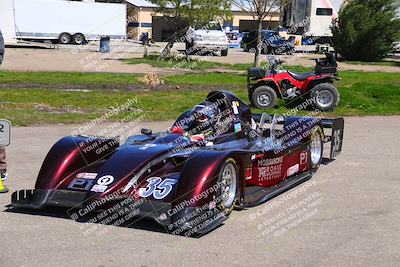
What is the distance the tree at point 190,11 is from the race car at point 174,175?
22.7 meters

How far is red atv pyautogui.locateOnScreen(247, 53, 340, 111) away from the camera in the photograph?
626 inches

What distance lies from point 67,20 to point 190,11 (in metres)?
19.7

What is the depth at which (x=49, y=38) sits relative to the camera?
45.2 m

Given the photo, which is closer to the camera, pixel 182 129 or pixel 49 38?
pixel 182 129

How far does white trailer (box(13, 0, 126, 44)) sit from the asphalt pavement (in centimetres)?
3797

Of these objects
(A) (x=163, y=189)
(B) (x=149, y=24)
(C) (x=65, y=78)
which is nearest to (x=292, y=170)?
(A) (x=163, y=189)

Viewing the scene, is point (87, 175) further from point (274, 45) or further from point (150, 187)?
point (274, 45)

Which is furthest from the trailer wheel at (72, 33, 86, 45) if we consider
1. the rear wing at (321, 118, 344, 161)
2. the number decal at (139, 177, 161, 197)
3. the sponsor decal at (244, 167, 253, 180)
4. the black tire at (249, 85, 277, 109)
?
the number decal at (139, 177, 161, 197)

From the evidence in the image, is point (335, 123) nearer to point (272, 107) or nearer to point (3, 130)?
point (3, 130)

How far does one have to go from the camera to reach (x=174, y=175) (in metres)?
6.55

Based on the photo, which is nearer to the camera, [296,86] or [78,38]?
[296,86]

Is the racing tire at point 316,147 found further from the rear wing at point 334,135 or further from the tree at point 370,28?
the tree at point 370,28

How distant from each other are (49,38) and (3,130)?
131 feet

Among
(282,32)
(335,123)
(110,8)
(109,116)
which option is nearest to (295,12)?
(282,32)
